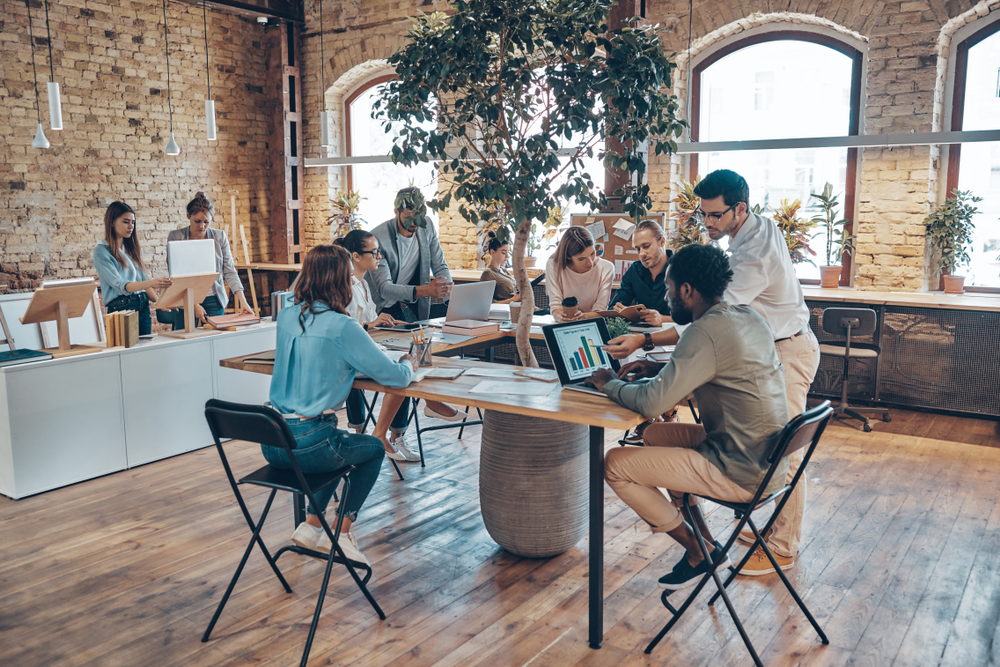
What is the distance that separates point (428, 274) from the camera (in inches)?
215

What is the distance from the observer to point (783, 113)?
24.8 ft

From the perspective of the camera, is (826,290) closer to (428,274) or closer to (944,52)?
(944,52)

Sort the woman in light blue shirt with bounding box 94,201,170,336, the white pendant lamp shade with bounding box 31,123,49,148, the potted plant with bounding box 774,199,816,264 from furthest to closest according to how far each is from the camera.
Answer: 1. the white pendant lamp shade with bounding box 31,123,49,148
2. the potted plant with bounding box 774,199,816,264
3. the woman in light blue shirt with bounding box 94,201,170,336

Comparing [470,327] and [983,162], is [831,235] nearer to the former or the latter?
[983,162]

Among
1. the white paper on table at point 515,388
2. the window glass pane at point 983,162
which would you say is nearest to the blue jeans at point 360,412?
the white paper on table at point 515,388

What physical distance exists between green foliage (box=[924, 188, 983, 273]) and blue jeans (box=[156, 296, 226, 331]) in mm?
5935

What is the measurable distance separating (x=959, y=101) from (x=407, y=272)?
4.97 metres

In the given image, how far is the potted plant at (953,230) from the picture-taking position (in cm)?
650

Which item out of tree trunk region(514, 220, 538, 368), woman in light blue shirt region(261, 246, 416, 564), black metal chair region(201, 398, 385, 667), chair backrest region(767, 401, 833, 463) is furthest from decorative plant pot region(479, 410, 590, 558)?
chair backrest region(767, 401, 833, 463)

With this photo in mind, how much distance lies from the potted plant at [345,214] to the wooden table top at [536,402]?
6530 mm

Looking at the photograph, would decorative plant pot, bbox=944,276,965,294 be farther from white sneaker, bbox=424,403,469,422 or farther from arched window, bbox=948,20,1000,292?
white sneaker, bbox=424,403,469,422

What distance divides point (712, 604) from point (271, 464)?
6.06 ft

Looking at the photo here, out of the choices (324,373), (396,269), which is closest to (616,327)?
(324,373)

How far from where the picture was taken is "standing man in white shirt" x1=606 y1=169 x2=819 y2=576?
331cm
